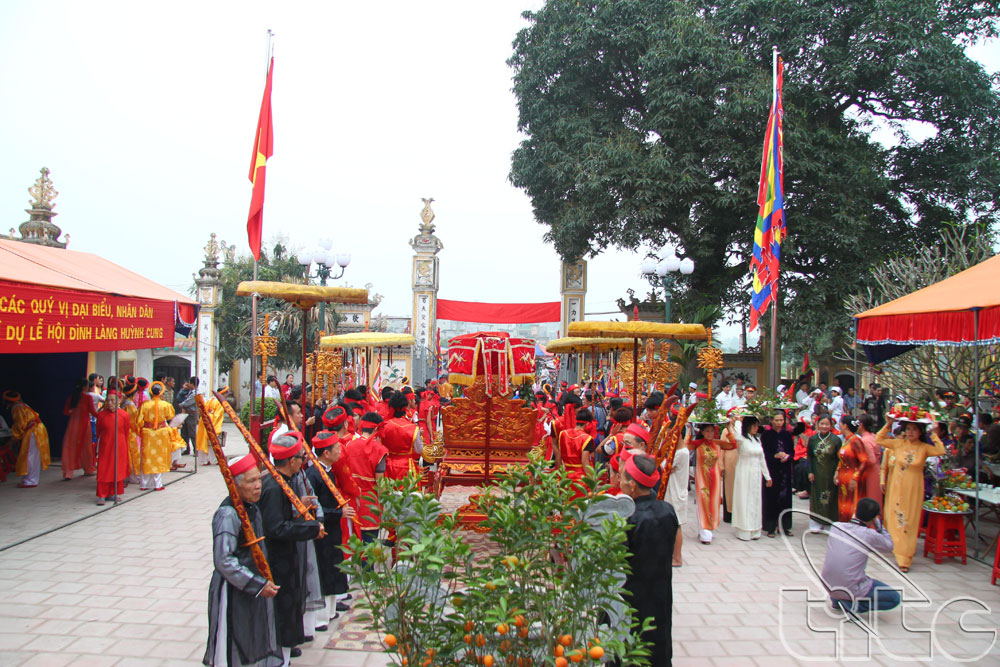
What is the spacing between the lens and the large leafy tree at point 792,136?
49.9 feet

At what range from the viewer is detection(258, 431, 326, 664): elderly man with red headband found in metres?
3.73

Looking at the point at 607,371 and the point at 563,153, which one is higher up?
the point at 563,153

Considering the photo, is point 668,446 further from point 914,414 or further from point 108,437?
point 108,437

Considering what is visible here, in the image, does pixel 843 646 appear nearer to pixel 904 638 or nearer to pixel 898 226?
pixel 904 638

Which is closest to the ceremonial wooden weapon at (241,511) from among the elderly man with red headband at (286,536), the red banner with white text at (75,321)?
the elderly man with red headband at (286,536)

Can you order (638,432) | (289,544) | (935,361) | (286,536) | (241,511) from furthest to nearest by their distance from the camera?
(935,361) → (638,432) → (289,544) → (286,536) → (241,511)

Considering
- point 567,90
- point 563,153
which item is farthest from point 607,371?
point 567,90

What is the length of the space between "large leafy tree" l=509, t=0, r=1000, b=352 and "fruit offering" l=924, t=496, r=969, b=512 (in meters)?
9.52

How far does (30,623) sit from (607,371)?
49.9 feet

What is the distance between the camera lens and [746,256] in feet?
56.9

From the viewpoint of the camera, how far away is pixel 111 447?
8141 mm

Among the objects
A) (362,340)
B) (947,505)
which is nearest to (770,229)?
(947,505)

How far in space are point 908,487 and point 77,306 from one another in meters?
8.19

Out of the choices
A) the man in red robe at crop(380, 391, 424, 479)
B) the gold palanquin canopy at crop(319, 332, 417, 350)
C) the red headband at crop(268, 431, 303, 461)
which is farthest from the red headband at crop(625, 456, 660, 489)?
the gold palanquin canopy at crop(319, 332, 417, 350)
